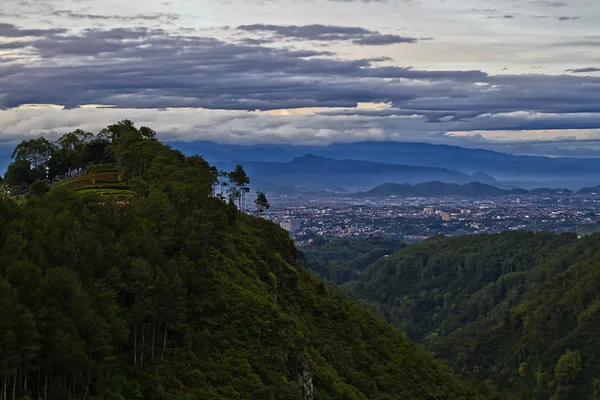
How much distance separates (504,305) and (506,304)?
0.49m

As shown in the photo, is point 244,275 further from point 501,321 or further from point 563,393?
point 501,321

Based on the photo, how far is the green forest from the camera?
92.2 m

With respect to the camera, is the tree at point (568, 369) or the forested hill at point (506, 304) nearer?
the tree at point (568, 369)

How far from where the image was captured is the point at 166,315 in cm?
3052

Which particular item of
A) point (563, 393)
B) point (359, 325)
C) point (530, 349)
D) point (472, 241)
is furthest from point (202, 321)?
point (472, 241)

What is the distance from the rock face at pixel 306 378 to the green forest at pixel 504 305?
1454 inches

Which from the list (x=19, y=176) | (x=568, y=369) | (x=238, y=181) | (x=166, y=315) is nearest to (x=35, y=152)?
(x=19, y=176)

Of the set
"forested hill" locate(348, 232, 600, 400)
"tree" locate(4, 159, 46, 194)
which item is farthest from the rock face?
"forested hill" locate(348, 232, 600, 400)

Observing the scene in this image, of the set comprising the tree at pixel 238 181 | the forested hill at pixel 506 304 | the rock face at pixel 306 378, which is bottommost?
the forested hill at pixel 506 304

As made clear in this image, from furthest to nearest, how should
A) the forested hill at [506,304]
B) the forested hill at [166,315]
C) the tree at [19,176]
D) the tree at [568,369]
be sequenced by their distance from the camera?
the forested hill at [506,304] → the tree at [568,369] → the tree at [19,176] → the forested hill at [166,315]

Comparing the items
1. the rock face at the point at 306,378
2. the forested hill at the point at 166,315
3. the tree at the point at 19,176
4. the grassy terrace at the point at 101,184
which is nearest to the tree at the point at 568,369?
the forested hill at the point at 166,315

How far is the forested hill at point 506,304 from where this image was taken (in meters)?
93.4

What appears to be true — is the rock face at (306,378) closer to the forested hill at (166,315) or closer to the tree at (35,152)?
the forested hill at (166,315)

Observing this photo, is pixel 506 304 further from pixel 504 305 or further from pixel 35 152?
pixel 35 152
